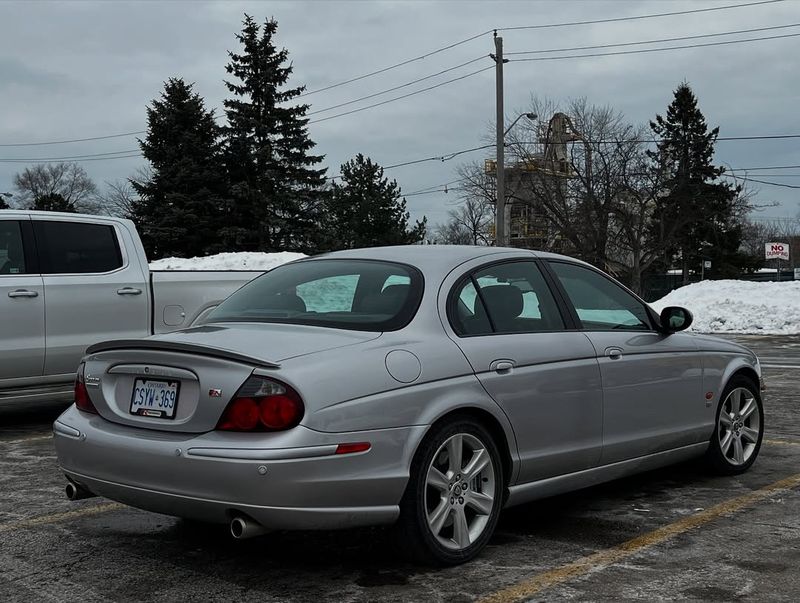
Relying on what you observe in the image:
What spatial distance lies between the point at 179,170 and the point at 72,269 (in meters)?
41.6

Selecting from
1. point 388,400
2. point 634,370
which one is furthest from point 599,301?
point 388,400

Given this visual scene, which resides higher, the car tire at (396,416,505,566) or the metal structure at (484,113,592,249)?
the metal structure at (484,113,592,249)

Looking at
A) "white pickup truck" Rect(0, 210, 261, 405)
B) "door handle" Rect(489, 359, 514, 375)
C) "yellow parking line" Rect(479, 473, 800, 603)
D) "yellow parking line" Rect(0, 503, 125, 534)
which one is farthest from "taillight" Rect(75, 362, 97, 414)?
"white pickup truck" Rect(0, 210, 261, 405)

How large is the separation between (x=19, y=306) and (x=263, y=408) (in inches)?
200

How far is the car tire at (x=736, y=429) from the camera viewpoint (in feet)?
20.0

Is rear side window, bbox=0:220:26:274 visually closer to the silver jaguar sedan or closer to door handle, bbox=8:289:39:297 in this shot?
door handle, bbox=8:289:39:297

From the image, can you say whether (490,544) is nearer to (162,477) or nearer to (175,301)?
(162,477)

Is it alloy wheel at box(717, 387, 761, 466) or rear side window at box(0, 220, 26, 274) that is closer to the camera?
alloy wheel at box(717, 387, 761, 466)

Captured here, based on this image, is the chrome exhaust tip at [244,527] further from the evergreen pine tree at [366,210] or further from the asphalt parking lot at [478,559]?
the evergreen pine tree at [366,210]

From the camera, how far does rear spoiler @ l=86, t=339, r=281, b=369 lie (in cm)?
383

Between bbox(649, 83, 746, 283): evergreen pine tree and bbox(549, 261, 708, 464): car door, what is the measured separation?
154ft

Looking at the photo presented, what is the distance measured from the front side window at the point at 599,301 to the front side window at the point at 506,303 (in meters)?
0.22

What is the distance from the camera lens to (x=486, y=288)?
15.7ft

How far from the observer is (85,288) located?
331 inches
